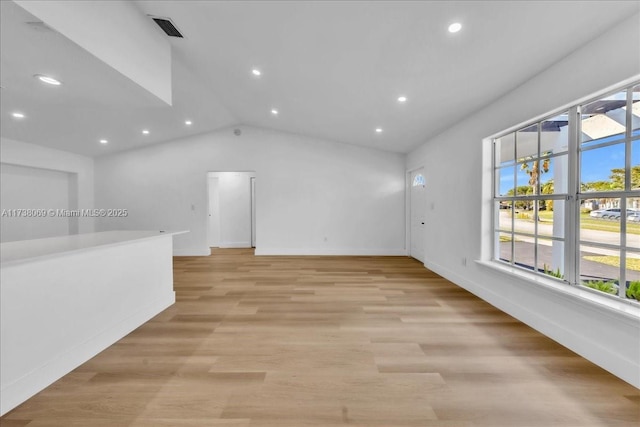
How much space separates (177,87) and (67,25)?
108 inches

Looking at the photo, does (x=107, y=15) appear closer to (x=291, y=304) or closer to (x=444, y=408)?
(x=291, y=304)

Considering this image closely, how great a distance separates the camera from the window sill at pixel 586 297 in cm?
192

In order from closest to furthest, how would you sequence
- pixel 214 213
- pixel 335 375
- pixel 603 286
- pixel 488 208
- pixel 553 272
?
pixel 335 375
pixel 603 286
pixel 553 272
pixel 488 208
pixel 214 213

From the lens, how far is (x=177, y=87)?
4.42 m

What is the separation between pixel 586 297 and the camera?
219cm

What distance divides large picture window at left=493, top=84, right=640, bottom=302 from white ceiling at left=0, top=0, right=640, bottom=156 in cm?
62

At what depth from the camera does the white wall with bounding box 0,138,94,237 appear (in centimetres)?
503

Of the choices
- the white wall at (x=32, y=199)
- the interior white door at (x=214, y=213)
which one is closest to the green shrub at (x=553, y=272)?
the interior white door at (x=214, y=213)

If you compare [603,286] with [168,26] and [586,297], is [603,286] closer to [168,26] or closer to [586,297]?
[586,297]

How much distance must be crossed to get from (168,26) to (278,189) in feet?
14.3

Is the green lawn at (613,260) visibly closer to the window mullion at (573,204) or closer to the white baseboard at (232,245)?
the window mullion at (573,204)

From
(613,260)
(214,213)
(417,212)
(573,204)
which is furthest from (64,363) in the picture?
(214,213)

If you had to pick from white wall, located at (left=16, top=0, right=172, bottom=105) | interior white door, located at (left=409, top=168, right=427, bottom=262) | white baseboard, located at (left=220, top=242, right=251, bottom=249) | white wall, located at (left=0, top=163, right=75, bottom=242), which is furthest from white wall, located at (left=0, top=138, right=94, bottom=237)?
interior white door, located at (left=409, top=168, right=427, bottom=262)

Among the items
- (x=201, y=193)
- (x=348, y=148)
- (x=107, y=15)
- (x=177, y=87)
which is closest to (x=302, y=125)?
(x=348, y=148)
